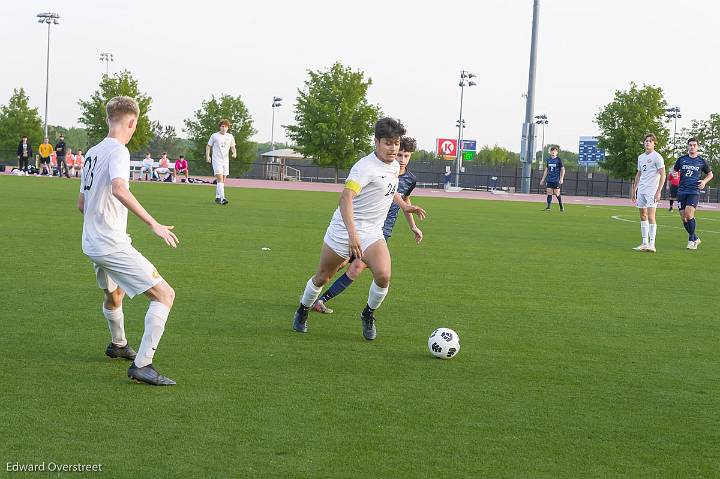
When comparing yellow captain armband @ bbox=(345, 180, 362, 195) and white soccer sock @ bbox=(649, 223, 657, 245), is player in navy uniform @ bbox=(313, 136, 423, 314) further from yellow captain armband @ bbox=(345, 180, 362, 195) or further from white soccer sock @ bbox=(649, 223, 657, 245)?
white soccer sock @ bbox=(649, 223, 657, 245)

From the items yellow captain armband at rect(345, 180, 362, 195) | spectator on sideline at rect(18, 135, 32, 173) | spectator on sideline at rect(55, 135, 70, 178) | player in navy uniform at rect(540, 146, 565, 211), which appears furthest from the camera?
spectator on sideline at rect(18, 135, 32, 173)

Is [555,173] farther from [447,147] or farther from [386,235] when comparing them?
[447,147]

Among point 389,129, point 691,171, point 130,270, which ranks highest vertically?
point 691,171

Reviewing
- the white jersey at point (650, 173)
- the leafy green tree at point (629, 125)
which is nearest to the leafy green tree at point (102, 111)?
the leafy green tree at point (629, 125)

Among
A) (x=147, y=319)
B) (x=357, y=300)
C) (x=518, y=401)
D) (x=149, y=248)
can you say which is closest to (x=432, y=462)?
(x=518, y=401)

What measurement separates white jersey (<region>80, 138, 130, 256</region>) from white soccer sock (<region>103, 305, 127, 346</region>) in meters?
0.65

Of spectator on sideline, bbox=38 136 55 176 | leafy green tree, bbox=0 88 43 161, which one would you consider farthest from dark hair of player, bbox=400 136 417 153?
leafy green tree, bbox=0 88 43 161

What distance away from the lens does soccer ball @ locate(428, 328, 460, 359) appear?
22.0 feet

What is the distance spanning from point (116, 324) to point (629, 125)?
61805 millimetres

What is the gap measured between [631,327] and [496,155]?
11121cm

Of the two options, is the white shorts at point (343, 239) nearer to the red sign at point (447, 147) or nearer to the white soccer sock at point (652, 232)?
the white soccer sock at point (652, 232)

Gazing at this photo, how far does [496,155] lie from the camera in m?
118

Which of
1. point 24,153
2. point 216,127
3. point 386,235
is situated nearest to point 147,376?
point 386,235

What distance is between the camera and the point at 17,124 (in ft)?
232
